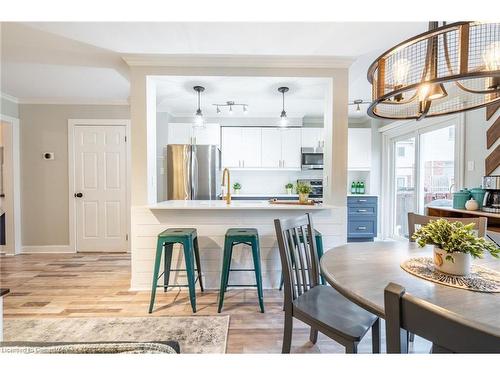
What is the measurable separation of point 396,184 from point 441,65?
400 cm

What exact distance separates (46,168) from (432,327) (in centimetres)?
516

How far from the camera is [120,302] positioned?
242 centimetres

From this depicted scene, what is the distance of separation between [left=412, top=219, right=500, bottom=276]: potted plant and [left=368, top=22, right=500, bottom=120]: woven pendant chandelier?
0.66m

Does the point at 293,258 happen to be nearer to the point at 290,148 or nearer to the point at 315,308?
the point at 315,308

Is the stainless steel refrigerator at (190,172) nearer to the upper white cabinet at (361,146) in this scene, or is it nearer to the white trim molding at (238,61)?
the white trim molding at (238,61)

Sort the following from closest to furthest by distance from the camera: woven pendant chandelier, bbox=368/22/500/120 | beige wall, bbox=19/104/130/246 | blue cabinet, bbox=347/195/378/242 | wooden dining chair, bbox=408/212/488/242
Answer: woven pendant chandelier, bbox=368/22/500/120 < wooden dining chair, bbox=408/212/488/242 < beige wall, bbox=19/104/130/246 < blue cabinet, bbox=347/195/378/242

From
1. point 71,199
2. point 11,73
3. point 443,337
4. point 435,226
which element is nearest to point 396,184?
point 435,226

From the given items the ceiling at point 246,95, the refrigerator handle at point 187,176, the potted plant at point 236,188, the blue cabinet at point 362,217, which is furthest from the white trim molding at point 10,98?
the blue cabinet at point 362,217

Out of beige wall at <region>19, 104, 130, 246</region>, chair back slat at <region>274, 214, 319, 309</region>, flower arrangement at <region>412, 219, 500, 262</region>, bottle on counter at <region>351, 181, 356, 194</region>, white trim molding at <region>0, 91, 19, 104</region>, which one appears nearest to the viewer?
flower arrangement at <region>412, 219, 500, 262</region>

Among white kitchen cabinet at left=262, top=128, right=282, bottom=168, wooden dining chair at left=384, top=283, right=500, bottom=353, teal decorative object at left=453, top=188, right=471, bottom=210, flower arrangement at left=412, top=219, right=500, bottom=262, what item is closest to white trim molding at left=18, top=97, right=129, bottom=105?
white kitchen cabinet at left=262, top=128, right=282, bottom=168

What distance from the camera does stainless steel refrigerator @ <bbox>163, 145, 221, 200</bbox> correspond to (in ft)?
13.2

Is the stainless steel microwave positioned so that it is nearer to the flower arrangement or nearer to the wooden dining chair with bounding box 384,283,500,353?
the flower arrangement

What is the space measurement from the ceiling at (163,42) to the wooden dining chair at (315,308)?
1652 mm

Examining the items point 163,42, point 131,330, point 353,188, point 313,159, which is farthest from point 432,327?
point 353,188
